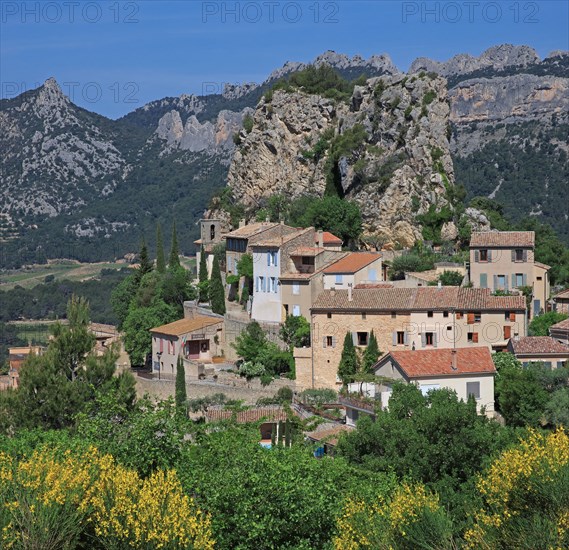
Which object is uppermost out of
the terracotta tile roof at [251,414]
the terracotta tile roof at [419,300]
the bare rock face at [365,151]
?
the bare rock face at [365,151]

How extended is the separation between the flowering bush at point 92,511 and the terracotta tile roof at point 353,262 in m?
29.5

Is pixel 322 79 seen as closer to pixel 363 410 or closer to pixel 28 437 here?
pixel 363 410

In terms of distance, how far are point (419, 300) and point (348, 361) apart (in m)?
4.21

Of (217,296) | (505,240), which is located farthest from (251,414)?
(505,240)

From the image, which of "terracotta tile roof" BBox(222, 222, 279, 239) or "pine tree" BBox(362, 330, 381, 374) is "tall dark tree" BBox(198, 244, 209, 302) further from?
"pine tree" BBox(362, 330, 381, 374)

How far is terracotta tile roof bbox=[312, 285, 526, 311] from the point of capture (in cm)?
4666

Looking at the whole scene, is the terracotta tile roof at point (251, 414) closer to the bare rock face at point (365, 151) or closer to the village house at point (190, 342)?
the village house at point (190, 342)

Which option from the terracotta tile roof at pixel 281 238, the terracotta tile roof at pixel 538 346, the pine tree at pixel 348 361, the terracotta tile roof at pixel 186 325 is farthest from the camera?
the terracotta tile roof at pixel 186 325

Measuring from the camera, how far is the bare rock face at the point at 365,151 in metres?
62.5

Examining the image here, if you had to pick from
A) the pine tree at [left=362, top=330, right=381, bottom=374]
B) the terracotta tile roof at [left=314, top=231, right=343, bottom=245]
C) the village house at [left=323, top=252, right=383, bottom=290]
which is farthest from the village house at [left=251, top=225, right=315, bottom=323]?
the pine tree at [left=362, top=330, right=381, bottom=374]

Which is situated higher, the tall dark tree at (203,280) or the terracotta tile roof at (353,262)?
the terracotta tile roof at (353,262)

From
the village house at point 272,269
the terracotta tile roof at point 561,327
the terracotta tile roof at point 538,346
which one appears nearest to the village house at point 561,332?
the terracotta tile roof at point 561,327

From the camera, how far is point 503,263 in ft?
164

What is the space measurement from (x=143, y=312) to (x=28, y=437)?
3098 centimetres
